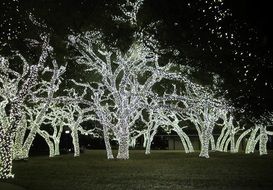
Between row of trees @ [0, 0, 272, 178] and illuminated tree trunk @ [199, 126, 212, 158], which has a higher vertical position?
row of trees @ [0, 0, 272, 178]

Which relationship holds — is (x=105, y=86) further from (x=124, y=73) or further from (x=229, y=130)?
(x=229, y=130)

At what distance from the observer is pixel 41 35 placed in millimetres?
19344

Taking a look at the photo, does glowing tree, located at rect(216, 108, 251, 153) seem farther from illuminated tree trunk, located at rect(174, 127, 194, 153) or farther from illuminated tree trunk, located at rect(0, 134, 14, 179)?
illuminated tree trunk, located at rect(0, 134, 14, 179)

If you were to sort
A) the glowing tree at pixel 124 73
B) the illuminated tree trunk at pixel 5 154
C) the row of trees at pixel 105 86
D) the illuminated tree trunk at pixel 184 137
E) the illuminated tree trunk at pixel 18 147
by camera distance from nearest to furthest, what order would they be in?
1. the illuminated tree trunk at pixel 5 154
2. the row of trees at pixel 105 86
3. the glowing tree at pixel 124 73
4. the illuminated tree trunk at pixel 18 147
5. the illuminated tree trunk at pixel 184 137

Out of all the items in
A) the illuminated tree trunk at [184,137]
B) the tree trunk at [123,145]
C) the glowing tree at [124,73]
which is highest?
the glowing tree at [124,73]

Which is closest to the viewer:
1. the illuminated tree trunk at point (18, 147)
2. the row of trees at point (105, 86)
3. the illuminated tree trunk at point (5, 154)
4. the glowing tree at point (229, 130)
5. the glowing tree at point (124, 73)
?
the illuminated tree trunk at point (5, 154)

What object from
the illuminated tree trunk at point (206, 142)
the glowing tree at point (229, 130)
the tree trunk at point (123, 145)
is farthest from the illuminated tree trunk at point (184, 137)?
the tree trunk at point (123, 145)

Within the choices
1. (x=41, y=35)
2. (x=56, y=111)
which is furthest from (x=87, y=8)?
(x=56, y=111)

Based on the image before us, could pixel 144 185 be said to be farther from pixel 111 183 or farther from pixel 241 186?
pixel 241 186

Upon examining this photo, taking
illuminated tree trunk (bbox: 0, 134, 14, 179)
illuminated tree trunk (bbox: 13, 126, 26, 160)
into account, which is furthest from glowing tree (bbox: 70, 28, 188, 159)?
illuminated tree trunk (bbox: 0, 134, 14, 179)

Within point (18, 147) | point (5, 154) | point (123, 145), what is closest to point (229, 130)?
point (123, 145)

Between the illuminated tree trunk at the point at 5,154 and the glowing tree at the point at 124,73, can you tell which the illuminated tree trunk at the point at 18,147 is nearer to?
the glowing tree at the point at 124,73

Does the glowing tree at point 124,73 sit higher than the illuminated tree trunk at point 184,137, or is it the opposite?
the glowing tree at point 124,73

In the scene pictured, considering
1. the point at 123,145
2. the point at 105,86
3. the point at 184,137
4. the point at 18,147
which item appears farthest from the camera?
the point at 184,137
